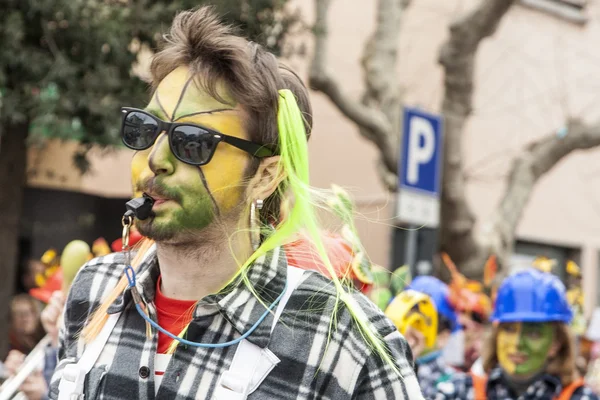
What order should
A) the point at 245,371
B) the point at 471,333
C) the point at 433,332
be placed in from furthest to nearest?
the point at 471,333, the point at 433,332, the point at 245,371

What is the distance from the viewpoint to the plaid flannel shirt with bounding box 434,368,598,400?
4.07 m

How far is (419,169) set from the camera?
6547mm

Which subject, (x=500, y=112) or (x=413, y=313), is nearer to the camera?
(x=413, y=313)

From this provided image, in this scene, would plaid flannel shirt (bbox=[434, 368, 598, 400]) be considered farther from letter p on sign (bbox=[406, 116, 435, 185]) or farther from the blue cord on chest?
letter p on sign (bbox=[406, 116, 435, 185])

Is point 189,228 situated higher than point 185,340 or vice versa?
point 189,228

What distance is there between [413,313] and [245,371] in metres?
2.82

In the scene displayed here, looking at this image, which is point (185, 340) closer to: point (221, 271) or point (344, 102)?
point (221, 271)

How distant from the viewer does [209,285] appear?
6.51 ft

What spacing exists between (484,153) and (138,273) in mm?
13639

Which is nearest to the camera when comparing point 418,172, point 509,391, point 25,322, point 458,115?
point 509,391

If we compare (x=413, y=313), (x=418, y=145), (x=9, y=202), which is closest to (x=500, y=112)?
(x=418, y=145)

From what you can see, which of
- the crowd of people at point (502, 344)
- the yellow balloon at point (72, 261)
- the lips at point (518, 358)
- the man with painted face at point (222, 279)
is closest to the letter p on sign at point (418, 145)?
the crowd of people at point (502, 344)

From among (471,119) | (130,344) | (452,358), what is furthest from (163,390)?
(471,119)

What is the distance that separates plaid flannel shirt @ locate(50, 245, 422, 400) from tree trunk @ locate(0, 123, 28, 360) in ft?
19.1
